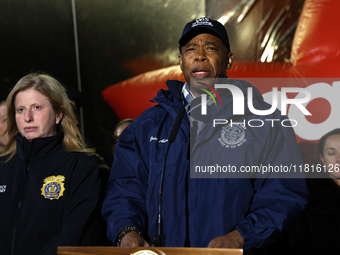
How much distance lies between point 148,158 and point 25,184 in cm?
61

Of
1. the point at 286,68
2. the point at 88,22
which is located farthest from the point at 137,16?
the point at 286,68

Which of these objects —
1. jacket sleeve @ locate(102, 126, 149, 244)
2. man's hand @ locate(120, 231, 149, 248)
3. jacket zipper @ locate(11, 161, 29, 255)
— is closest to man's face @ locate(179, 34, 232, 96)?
jacket sleeve @ locate(102, 126, 149, 244)

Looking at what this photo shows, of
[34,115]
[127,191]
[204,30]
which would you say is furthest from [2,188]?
[204,30]

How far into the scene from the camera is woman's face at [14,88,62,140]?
1819mm

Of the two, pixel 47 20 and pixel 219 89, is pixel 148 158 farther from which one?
pixel 47 20

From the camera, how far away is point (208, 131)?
153 cm

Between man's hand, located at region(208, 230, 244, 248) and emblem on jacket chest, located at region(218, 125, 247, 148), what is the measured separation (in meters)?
0.37

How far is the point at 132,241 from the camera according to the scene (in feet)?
4.22

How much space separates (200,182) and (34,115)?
946mm

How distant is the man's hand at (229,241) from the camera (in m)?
1.21

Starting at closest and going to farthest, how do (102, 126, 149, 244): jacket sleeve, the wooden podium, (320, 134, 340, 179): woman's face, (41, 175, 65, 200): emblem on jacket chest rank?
the wooden podium, (102, 126, 149, 244): jacket sleeve, (41, 175, 65, 200): emblem on jacket chest, (320, 134, 340, 179): woman's face

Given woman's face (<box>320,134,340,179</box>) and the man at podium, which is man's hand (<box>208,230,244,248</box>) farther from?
woman's face (<box>320,134,340,179</box>)

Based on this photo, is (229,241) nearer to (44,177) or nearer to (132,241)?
(132,241)

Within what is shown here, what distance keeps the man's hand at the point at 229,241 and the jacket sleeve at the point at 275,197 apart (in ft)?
0.06
